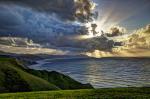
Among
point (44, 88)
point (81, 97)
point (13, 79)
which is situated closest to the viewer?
point (81, 97)

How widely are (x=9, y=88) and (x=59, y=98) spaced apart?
103332mm

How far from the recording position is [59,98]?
5034 cm

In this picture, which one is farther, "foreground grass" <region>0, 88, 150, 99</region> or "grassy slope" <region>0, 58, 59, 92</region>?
"grassy slope" <region>0, 58, 59, 92</region>

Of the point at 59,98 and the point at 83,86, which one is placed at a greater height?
the point at 59,98

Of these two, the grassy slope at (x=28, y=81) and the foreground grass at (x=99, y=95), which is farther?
the grassy slope at (x=28, y=81)

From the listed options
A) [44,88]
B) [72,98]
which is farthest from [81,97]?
[44,88]

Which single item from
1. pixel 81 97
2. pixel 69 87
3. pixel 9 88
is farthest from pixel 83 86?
pixel 81 97

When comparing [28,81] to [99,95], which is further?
[28,81]

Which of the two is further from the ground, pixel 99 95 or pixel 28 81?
pixel 99 95

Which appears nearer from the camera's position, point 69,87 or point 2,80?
point 2,80

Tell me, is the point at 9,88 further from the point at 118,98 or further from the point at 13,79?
the point at 118,98

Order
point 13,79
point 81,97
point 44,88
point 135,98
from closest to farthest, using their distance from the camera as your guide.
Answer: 1. point 135,98
2. point 81,97
3. point 44,88
4. point 13,79

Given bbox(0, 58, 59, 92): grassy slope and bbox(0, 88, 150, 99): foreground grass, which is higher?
bbox(0, 88, 150, 99): foreground grass

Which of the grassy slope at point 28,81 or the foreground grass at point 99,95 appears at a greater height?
the foreground grass at point 99,95
